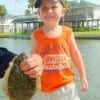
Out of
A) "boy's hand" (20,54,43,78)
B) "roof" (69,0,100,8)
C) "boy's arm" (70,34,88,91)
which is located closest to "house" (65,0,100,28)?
"roof" (69,0,100,8)

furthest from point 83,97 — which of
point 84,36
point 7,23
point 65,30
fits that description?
point 7,23

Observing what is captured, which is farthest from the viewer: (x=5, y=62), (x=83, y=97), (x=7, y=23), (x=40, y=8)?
(x=7, y=23)

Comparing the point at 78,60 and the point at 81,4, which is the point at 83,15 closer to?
the point at 81,4

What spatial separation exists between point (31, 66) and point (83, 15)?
92.0 meters

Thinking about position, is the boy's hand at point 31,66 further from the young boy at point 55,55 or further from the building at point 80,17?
the building at point 80,17

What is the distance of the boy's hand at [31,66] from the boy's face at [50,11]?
127 centimetres

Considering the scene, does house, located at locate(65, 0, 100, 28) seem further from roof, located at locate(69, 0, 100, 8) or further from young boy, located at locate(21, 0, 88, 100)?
young boy, located at locate(21, 0, 88, 100)

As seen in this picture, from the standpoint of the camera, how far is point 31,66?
173 cm

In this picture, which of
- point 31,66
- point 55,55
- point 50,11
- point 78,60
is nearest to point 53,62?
point 55,55

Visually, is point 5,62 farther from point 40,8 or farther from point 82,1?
point 82,1

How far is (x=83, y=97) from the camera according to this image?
43.2 ft

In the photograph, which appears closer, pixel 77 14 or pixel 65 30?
pixel 65 30

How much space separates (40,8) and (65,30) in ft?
1.11

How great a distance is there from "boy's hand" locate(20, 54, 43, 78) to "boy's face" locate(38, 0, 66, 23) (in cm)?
127
